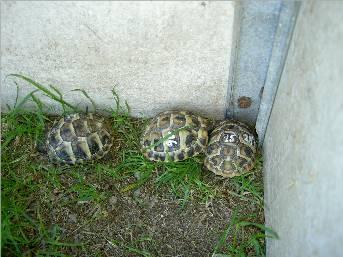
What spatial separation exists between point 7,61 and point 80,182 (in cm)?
75

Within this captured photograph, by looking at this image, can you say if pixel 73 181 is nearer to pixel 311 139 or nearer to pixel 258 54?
pixel 258 54

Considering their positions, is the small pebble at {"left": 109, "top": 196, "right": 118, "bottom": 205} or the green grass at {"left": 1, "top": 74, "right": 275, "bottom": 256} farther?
the small pebble at {"left": 109, "top": 196, "right": 118, "bottom": 205}

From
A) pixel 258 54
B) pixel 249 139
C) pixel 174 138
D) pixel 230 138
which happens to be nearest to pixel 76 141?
pixel 174 138

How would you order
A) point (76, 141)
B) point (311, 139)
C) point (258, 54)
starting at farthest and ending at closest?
point (76, 141) < point (258, 54) < point (311, 139)

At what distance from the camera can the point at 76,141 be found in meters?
2.58

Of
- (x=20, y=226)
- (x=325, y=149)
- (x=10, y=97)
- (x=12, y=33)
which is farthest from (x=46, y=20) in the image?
(x=325, y=149)

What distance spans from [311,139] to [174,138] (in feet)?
3.36

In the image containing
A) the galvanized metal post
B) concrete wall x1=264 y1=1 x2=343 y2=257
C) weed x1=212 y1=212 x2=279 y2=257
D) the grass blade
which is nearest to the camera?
concrete wall x1=264 y1=1 x2=343 y2=257

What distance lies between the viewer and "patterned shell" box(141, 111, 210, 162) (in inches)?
101

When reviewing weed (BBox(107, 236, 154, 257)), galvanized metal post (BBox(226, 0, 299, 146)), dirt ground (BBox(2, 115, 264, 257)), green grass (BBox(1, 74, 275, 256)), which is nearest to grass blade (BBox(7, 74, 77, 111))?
green grass (BBox(1, 74, 275, 256))

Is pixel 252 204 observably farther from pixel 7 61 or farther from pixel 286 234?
pixel 7 61

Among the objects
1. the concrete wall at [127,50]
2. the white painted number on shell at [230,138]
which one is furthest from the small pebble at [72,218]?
the white painted number on shell at [230,138]

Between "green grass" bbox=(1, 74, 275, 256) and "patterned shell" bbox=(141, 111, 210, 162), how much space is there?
0.09 metres

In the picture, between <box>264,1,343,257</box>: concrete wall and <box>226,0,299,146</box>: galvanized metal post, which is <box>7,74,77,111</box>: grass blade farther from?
<box>264,1,343,257</box>: concrete wall
